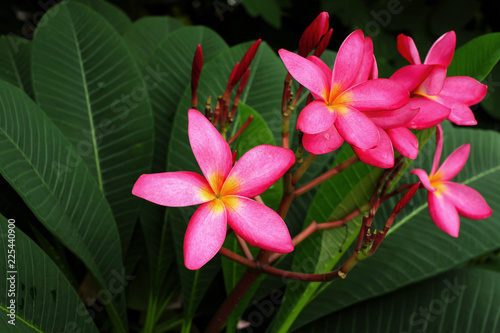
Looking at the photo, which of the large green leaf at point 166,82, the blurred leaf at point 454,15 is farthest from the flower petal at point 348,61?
the blurred leaf at point 454,15

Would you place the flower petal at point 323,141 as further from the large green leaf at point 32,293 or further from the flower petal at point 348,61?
the large green leaf at point 32,293

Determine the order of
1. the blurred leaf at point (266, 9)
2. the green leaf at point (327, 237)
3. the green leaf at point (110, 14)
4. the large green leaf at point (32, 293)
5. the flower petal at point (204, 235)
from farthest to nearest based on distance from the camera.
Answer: the blurred leaf at point (266, 9) → the green leaf at point (110, 14) → the green leaf at point (327, 237) → the large green leaf at point (32, 293) → the flower petal at point (204, 235)

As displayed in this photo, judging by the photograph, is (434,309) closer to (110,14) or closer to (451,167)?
(451,167)

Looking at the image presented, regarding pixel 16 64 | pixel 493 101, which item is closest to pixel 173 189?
pixel 16 64

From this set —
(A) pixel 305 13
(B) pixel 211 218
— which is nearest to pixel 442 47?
(B) pixel 211 218

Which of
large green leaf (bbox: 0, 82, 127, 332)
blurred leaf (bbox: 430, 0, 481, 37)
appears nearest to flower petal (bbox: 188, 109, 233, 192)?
large green leaf (bbox: 0, 82, 127, 332)
